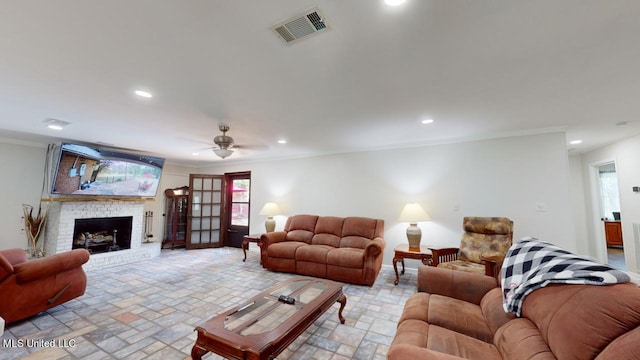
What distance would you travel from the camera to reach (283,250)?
4.14 meters

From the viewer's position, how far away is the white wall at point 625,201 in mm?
3754

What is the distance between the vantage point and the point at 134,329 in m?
2.34

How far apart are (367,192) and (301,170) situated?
1635 mm

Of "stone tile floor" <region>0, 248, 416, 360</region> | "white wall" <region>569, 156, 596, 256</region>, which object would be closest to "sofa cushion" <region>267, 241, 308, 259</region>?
"stone tile floor" <region>0, 248, 416, 360</region>

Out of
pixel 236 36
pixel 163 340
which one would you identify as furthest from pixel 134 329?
pixel 236 36

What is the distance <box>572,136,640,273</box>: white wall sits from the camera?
3.75m

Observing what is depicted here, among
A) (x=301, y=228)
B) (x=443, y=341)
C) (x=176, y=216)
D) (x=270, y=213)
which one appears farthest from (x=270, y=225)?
(x=443, y=341)

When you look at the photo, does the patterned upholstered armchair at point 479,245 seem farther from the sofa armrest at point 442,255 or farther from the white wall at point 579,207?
the white wall at point 579,207

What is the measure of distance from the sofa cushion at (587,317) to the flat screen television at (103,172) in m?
6.06

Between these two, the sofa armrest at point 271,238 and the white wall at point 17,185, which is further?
the sofa armrest at point 271,238

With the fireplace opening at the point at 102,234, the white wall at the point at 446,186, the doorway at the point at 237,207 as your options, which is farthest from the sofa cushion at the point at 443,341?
the fireplace opening at the point at 102,234

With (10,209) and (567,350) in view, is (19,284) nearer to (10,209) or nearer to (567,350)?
(10,209)

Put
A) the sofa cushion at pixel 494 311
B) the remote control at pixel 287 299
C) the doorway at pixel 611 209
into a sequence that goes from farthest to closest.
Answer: the doorway at pixel 611 209 → the remote control at pixel 287 299 → the sofa cushion at pixel 494 311

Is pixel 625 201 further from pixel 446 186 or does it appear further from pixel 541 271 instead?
pixel 541 271
